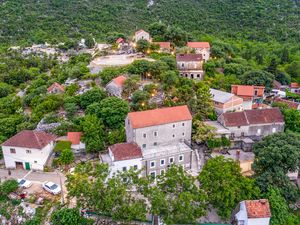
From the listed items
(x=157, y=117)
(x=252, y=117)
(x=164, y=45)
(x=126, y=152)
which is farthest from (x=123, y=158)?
(x=164, y=45)

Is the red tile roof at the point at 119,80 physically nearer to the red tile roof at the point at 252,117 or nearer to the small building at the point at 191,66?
the small building at the point at 191,66

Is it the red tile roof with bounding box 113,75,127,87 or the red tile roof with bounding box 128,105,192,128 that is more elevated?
the red tile roof with bounding box 113,75,127,87

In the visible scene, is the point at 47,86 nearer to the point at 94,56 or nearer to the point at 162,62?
the point at 94,56

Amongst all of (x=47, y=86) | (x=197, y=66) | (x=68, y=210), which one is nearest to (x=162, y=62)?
(x=197, y=66)

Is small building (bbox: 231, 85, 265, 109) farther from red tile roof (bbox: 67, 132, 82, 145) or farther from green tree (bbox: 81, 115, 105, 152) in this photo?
red tile roof (bbox: 67, 132, 82, 145)

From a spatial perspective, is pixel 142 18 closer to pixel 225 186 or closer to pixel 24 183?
pixel 24 183

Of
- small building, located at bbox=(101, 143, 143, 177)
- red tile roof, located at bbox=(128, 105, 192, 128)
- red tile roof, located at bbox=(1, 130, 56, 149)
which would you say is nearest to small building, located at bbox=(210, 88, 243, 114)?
red tile roof, located at bbox=(128, 105, 192, 128)
